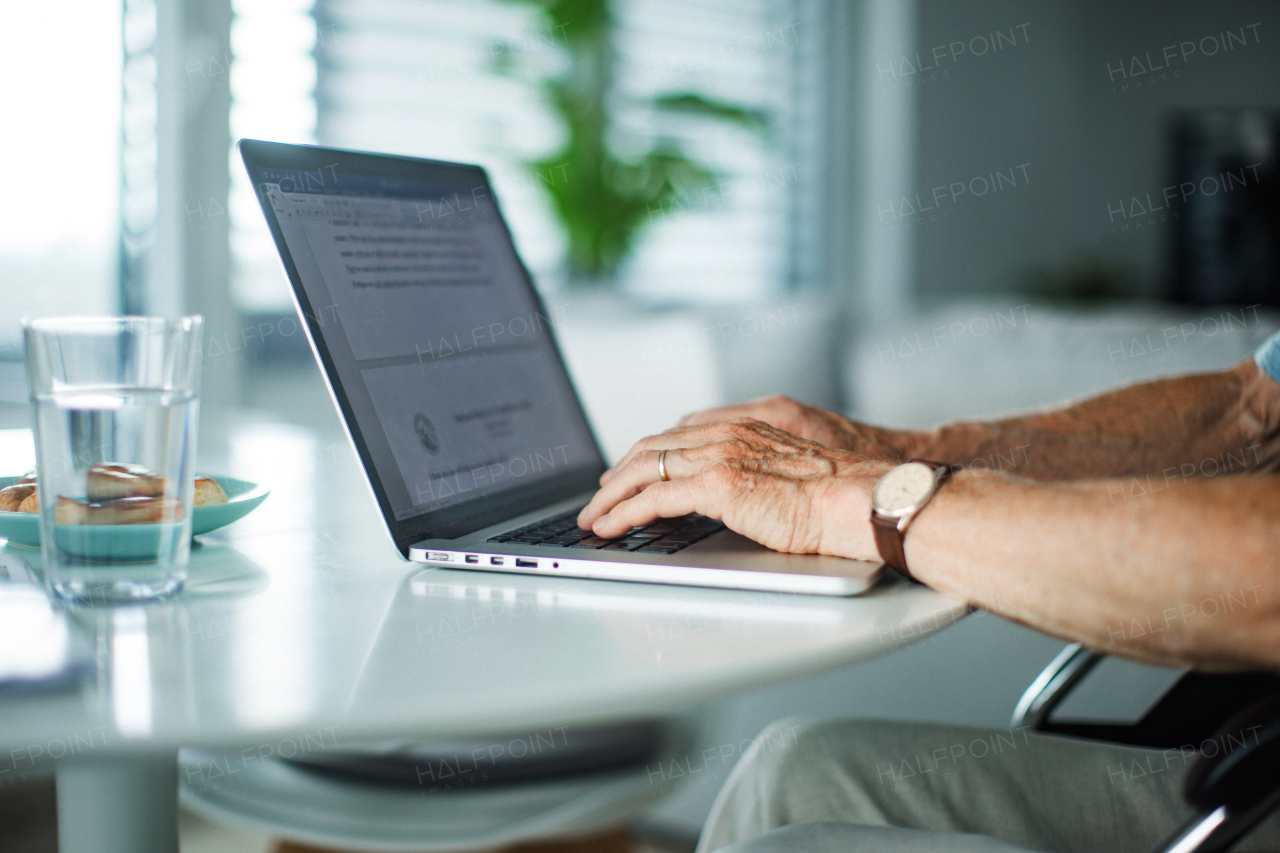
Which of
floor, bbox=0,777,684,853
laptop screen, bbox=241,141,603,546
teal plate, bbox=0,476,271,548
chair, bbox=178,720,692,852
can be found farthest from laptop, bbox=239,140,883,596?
floor, bbox=0,777,684,853

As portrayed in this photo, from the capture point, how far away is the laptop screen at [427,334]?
766mm

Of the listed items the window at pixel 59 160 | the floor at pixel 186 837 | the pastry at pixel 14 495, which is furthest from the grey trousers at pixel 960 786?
the window at pixel 59 160

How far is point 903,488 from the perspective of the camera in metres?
0.68

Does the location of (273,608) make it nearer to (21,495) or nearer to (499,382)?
(21,495)

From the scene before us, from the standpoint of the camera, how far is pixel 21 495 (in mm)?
728

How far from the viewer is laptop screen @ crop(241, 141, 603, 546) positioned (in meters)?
0.77

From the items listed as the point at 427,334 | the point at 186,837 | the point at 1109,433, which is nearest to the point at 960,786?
the point at 1109,433

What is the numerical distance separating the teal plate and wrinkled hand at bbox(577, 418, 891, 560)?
243mm

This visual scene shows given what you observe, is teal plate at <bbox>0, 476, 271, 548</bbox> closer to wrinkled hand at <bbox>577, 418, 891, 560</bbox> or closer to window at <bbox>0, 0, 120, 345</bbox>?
wrinkled hand at <bbox>577, 418, 891, 560</bbox>

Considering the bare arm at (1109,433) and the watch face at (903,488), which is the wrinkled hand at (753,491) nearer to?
the watch face at (903,488)

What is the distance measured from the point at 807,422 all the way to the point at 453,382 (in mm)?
303

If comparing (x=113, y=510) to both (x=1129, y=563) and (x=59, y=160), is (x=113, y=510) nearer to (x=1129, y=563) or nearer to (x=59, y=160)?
(x=1129, y=563)

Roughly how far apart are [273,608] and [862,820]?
1.65ft

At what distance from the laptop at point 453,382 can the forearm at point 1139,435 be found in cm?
36
